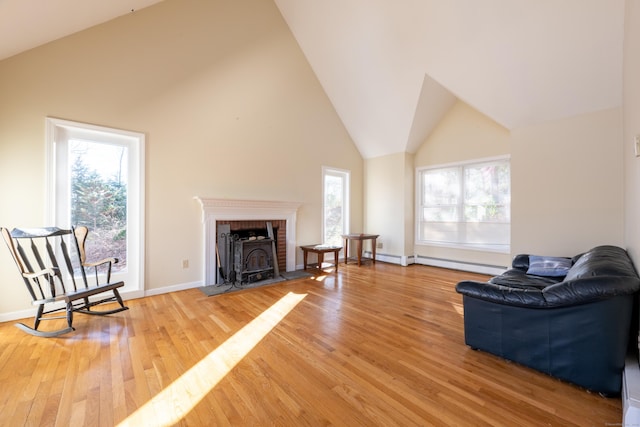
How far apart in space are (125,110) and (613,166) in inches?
244

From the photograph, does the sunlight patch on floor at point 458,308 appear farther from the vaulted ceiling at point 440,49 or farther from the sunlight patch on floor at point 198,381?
the vaulted ceiling at point 440,49

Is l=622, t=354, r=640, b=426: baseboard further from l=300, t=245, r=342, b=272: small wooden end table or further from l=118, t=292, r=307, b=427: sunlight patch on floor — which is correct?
l=300, t=245, r=342, b=272: small wooden end table

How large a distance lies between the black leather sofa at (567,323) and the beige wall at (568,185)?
1.71m

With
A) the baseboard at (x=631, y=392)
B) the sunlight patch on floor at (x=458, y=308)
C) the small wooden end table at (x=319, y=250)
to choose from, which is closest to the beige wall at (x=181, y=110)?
the small wooden end table at (x=319, y=250)

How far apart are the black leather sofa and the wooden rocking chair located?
11.7ft

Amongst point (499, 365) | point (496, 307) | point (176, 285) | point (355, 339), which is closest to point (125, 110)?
point (176, 285)

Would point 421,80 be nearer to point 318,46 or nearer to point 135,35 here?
point 318,46

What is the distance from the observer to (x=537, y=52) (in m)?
3.16

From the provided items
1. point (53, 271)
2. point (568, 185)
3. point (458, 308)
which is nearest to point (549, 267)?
point (458, 308)

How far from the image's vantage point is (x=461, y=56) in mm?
3643

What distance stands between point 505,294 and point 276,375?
177 cm

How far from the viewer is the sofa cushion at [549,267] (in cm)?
289

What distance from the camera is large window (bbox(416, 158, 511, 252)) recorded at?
464 cm

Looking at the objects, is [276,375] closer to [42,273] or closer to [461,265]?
[42,273]
